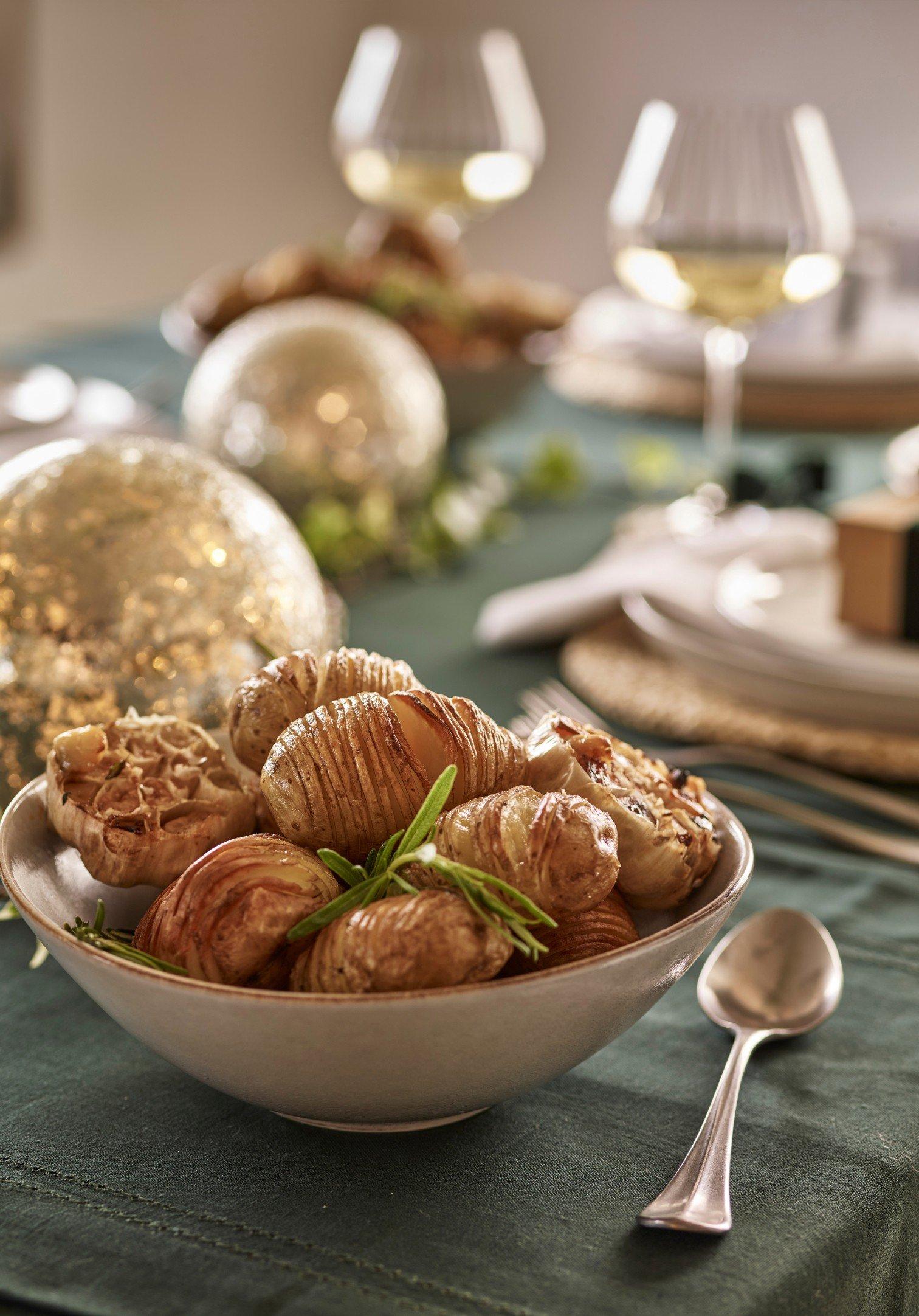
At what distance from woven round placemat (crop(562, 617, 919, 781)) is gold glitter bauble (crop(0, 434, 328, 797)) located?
25cm

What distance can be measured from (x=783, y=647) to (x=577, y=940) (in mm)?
436

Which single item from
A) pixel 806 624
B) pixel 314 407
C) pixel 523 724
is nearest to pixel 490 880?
pixel 523 724

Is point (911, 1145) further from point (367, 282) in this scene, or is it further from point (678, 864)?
point (367, 282)

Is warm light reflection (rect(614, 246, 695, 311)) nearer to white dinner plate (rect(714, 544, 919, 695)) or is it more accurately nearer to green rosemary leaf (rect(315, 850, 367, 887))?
white dinner plate (rect(714, 544, 919, 695))

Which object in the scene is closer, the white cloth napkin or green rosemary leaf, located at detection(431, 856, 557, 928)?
green rosemary leaf, located at detection(431, 856, 557, 928)

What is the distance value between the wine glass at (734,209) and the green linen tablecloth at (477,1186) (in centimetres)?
71

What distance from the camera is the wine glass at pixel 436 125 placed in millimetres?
1506

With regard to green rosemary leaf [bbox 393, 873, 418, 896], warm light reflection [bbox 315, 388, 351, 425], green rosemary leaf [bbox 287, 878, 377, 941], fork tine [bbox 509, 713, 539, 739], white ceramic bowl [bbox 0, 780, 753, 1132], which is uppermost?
green rosemary leaf [bbox 393, 873, 418, 896]

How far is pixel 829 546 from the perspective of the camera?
1018mm

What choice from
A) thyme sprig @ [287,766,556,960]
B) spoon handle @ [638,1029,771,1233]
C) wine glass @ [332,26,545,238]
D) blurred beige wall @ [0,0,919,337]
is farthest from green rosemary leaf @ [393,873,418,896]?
blurred beige wall @ [0,0,919,337]

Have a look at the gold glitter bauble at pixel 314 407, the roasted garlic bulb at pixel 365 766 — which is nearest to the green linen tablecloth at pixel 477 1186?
the roasted garlic bulb at pixel 365 766

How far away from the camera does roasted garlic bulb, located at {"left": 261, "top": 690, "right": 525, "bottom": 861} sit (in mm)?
440

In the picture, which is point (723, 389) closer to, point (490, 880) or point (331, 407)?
point (331, 407)

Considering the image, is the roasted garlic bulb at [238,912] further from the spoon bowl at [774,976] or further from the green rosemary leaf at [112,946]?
the spoon bowl at [774,976]
